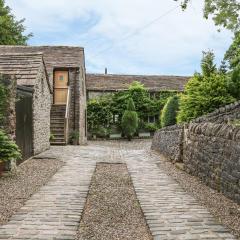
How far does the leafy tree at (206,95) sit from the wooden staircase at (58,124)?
9.22 metres

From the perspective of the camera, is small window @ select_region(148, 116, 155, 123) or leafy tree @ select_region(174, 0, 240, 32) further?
small window @ select_region(148, 116, 155, 123)

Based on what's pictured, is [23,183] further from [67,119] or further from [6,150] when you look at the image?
[67,119]

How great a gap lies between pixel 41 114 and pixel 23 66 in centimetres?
225

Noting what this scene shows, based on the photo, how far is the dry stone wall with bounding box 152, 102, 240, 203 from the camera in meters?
8.20

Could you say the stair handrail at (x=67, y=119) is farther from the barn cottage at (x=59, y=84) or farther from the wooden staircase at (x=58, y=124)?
the wooden staircase at (x=58, y=124)

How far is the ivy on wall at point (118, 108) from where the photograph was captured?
35.8 meters

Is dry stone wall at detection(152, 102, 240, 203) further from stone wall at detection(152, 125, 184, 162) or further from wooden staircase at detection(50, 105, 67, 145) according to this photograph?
wooden staircase at detection(50, 105, 67, 145)

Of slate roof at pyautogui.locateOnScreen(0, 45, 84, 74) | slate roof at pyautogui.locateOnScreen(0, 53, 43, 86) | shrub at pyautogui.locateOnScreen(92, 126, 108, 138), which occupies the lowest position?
shrub at pyautogui.locateOnScreen(92, 126, 108, 138)

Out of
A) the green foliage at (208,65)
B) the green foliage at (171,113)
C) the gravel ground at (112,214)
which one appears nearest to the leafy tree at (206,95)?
the green foliage at (208,65)

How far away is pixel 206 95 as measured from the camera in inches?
652

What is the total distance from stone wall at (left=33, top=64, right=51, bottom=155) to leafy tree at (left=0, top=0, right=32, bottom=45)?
21.9m

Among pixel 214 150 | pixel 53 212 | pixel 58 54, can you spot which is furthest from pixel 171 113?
pixel 53 212

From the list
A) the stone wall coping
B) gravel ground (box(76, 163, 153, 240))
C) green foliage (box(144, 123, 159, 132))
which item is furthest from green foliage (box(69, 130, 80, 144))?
gravel ground (box(76, 163, 153, 240))

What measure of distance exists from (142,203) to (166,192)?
1.25m
